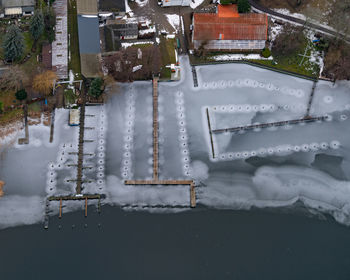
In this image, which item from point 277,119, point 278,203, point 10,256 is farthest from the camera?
point 277,119

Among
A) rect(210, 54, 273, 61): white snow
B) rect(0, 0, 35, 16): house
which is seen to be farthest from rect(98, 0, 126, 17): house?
rect(210, 54, 273, 61): white snow

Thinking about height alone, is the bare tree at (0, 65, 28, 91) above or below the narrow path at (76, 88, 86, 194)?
above

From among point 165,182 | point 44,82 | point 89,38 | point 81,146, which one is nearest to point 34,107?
point 44,82

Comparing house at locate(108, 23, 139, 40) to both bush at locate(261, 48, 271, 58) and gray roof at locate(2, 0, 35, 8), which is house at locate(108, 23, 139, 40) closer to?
gray roof at locate(2, 0, 35, 8)

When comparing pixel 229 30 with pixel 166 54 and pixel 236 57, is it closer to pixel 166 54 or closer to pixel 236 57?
pixel 236 57

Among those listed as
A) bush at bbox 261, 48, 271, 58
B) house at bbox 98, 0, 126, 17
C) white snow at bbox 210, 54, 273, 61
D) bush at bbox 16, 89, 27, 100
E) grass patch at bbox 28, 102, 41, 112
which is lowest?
grass patch at bbox 28, 102, 41, 112

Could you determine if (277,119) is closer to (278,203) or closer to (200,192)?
(278,203)

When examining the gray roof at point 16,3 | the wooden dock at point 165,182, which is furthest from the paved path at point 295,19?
the gray roof at point 16,3

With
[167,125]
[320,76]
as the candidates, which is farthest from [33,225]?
[320,76]

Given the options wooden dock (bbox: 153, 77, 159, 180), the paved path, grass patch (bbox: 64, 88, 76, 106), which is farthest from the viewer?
the paved path
